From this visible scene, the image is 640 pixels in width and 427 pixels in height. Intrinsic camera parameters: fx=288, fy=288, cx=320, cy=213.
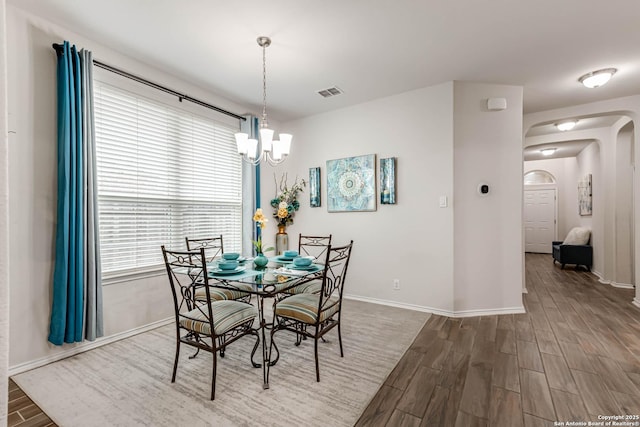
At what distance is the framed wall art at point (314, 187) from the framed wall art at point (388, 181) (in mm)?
1029

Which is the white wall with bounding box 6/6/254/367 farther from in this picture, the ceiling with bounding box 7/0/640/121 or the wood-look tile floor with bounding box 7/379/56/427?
the wood-look tile floor with bounding box 7/379/56/427

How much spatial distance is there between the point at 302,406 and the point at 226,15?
9.48ft

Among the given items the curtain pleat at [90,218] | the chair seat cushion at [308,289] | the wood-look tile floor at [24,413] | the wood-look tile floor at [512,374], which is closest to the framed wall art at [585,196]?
the wood-look tile floor at [512,374]

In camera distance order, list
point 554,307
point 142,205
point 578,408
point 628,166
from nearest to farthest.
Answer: point 578,408, point 142,205, point 554,307, point 628,166

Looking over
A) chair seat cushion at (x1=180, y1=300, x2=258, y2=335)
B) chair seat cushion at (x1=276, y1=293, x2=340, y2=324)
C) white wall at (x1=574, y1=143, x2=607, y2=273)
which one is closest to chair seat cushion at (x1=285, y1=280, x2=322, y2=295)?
chair seat cushion at (x1=276, y1=293, x2=340, y2=324)

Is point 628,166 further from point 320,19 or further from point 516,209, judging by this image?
point 320,19

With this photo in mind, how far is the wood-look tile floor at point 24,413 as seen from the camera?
170 centimetres

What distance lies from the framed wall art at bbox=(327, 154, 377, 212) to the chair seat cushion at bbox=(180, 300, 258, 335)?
2.29 meters

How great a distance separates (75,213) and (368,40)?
2939 millimetres

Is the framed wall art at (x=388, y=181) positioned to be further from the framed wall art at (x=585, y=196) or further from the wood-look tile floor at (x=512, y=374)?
the framed wall art at (x=585, y=196)

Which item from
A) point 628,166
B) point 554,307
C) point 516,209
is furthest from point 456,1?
point 628,166

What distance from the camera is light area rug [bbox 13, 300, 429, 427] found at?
5.75ft

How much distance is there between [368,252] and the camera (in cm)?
404

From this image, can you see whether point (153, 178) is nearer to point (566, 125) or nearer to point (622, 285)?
point (566, 125)
